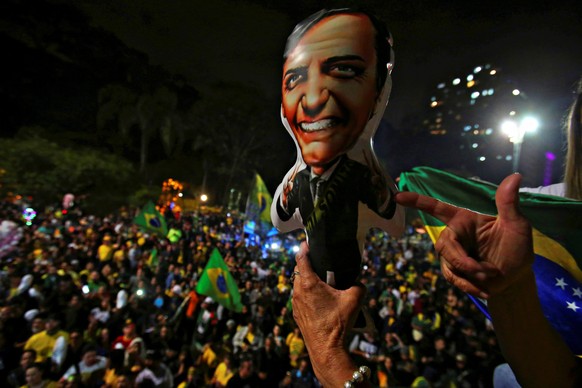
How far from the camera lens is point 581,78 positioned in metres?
2.16

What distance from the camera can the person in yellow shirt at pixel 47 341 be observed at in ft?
18.0

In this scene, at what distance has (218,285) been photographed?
7434mm

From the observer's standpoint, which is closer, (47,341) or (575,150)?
(575,150)

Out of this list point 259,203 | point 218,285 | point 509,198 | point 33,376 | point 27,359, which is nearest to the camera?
point 509,198

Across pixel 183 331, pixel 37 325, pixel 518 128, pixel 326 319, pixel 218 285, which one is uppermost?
pixel 518 128

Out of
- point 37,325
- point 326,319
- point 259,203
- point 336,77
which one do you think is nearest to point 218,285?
point 37,325

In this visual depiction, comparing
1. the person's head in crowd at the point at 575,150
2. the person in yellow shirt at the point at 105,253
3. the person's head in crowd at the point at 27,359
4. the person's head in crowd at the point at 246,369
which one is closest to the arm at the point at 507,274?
the person's head in crowd at the point at 575,150

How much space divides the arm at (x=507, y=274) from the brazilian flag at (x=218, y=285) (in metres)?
6.49

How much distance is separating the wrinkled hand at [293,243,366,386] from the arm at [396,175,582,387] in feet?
1.32

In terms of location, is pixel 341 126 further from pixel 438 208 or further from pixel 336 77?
pixel 438 208

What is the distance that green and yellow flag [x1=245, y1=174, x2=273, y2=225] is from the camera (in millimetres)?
11079

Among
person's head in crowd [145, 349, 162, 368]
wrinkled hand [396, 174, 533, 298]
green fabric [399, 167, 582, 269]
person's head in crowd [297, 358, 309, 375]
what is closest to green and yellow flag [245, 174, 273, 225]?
person's head in crowd [145, 349, 162, 368]

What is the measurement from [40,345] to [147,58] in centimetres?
2724

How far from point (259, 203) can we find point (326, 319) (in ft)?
32.5
